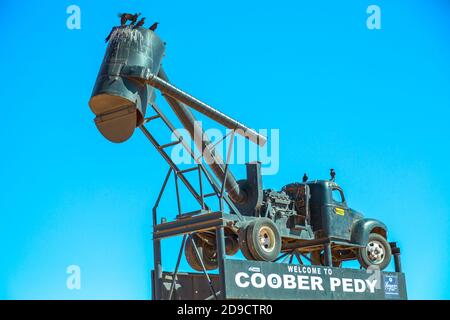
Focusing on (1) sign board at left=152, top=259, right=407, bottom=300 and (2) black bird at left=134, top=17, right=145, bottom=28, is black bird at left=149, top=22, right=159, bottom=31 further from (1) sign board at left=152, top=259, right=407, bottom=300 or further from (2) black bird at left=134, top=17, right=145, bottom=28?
(1) sign board at left=152, top=259, right=407, bottom=300

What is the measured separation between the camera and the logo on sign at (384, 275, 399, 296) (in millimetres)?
26344

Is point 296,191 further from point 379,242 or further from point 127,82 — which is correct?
point 127,82

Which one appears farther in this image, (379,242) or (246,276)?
(379,242)

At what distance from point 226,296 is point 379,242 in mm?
8595

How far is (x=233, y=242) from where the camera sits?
25.2 m

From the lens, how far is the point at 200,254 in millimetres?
25328

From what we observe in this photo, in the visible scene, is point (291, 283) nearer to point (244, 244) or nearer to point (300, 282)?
point (300, 282)

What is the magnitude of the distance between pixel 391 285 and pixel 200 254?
6552mm
